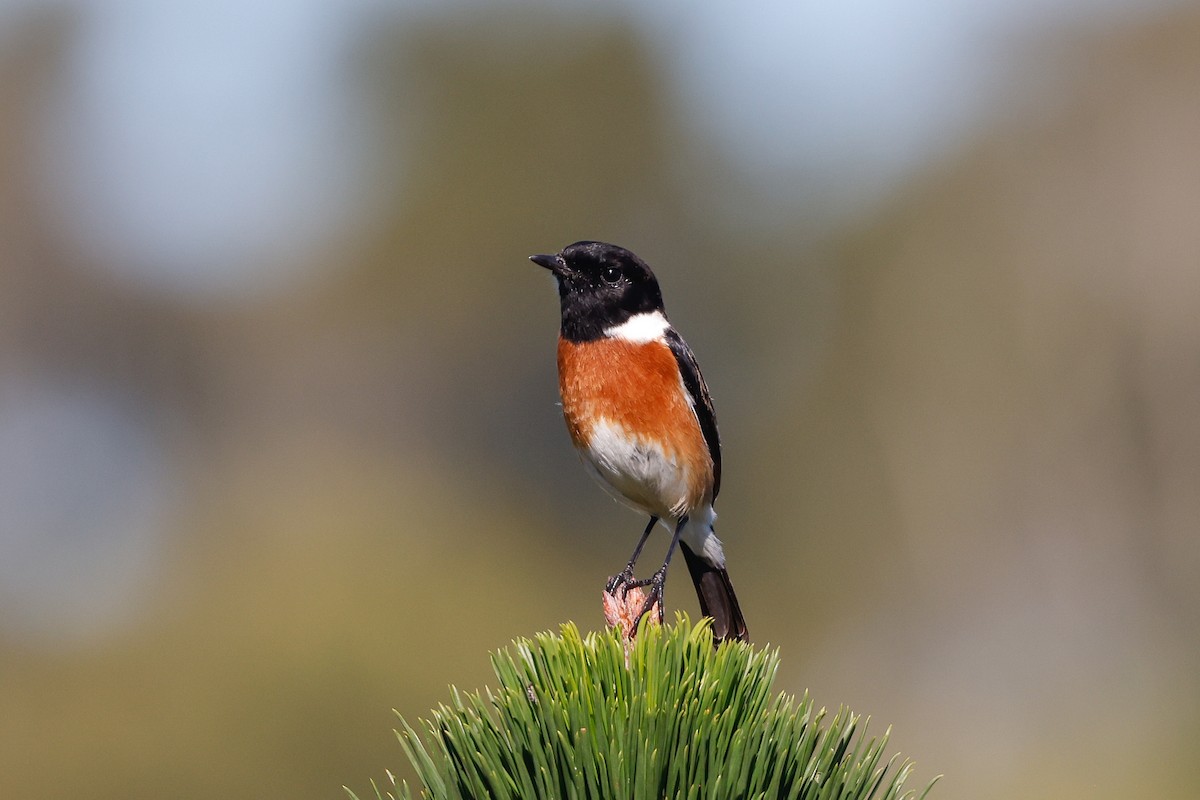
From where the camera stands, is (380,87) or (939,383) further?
(380,87)

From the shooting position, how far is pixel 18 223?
34438 millimetres

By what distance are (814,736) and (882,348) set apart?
27.2 meters

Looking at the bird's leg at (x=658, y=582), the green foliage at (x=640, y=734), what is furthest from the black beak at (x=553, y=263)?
the green foliage at (x=640, y=734)

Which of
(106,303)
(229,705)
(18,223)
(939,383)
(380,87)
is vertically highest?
(380,87)

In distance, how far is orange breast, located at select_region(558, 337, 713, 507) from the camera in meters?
4.99

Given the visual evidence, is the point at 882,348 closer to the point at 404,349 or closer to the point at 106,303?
the point at 404,349

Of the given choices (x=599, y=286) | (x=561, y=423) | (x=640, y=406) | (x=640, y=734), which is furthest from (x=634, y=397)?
(x=561, y=423)

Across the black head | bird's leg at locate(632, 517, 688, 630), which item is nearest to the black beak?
the black head

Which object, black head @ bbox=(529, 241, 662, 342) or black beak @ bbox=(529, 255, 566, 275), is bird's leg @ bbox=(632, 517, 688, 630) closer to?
black head @ bbox=(529, 241, 662, 342)

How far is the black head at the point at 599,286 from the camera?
5.23 metres

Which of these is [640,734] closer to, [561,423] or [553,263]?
[553,263]

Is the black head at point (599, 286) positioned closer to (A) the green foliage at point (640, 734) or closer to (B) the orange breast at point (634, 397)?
(B) the orange breast at point (634, 397)

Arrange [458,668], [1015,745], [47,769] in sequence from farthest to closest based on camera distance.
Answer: [458,668] < [1015,745] < [47,769]

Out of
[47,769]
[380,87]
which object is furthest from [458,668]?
[380,87]
